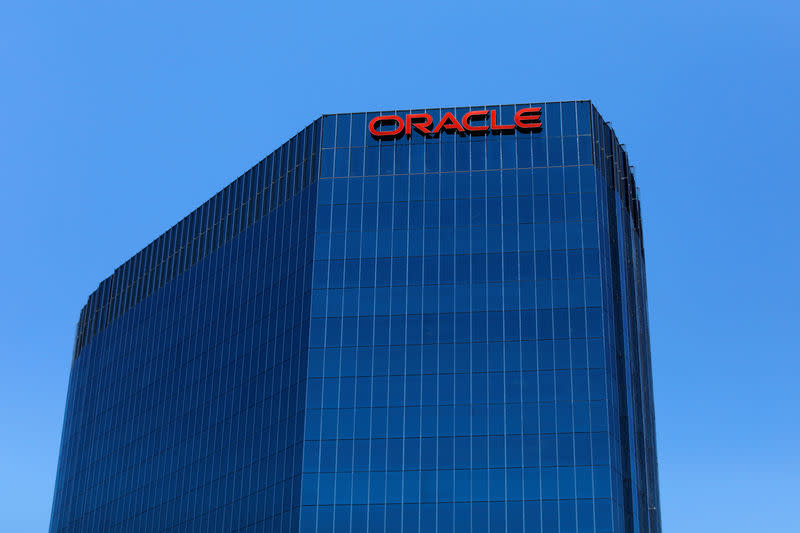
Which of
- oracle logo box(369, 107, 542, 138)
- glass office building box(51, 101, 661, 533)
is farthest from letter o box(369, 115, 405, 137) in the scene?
glass office building box(51, 101, 661, 533)

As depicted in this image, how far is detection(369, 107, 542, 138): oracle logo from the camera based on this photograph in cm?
10606

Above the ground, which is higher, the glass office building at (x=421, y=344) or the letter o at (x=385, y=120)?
the letter o at (x=385, y=120)

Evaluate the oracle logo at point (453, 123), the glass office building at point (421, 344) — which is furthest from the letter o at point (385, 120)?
the glass office building at point (421, 344)

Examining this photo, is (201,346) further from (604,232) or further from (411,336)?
(604,232)

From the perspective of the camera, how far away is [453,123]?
108 metres

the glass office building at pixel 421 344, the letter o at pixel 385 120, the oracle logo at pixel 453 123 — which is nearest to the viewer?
the glass office building at pixel 421 344

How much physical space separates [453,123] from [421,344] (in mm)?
22588

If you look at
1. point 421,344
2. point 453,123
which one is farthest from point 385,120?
point 421,344

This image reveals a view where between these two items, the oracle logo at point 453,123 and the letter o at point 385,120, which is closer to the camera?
the oracle logo at point 453,123

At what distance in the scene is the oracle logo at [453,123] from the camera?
106 m

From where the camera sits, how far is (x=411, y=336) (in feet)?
327

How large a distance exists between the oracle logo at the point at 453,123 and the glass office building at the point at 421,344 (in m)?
0.43

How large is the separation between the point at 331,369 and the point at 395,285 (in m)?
9.61

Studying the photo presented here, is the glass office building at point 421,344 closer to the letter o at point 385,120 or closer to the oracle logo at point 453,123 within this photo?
the oracle logo at point 453,123
